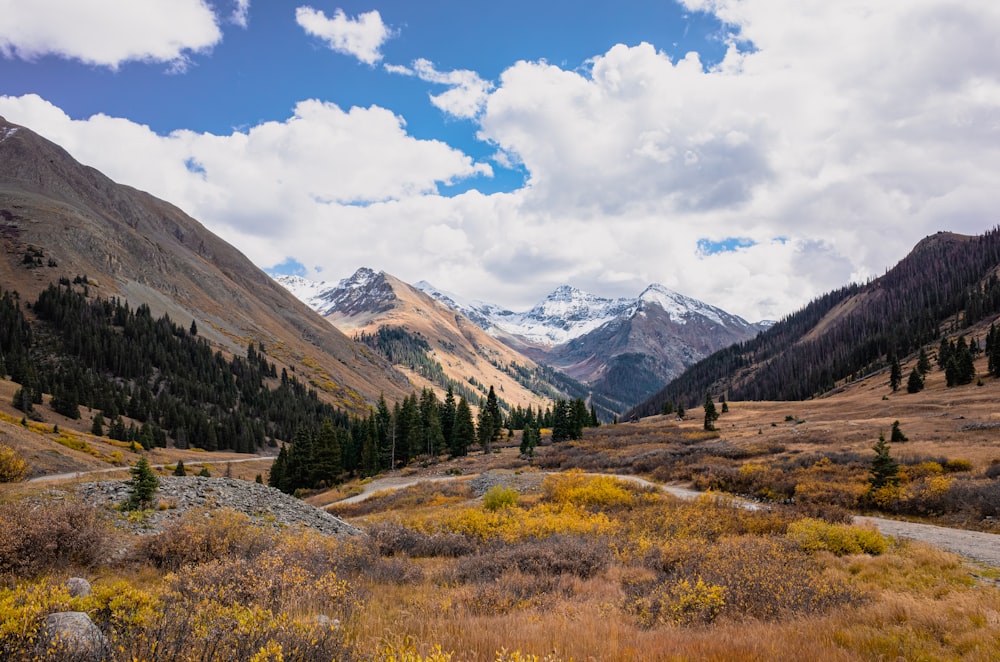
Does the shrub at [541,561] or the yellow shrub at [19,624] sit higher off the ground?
the yellow shrub at [19,624]

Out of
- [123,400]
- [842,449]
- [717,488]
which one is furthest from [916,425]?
[123,400]

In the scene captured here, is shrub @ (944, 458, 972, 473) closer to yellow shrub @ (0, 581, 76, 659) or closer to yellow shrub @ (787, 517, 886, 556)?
yellow shrub @ (787, 517, 886, 556)

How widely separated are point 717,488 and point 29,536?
1253 inches

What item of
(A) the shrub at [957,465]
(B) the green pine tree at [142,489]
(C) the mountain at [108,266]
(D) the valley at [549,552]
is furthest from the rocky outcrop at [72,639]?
(C) the mountain at [108,266]

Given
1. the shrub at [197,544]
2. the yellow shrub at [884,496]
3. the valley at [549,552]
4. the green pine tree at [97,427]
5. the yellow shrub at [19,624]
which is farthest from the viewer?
the green pine tree at [97,427]

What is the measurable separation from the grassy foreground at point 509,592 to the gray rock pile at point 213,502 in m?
1.78

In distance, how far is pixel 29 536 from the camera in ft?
31.1

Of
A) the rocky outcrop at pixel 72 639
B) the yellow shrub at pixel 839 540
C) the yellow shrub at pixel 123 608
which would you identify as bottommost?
the yellow shrub at pixel 839 540

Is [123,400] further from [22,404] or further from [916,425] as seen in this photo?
[916,425]

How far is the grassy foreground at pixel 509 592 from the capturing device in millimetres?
5586

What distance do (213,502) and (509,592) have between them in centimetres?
1429

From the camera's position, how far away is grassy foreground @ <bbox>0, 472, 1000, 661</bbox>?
559 centimetres

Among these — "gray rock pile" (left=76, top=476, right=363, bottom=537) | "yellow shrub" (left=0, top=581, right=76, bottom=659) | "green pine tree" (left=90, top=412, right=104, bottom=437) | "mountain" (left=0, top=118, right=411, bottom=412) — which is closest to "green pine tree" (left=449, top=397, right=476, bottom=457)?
"gray rock pile" (left=76, top=476, right=363, bottom=537)

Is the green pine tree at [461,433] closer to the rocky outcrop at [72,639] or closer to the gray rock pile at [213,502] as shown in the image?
the gray rock pile at [213,502]
